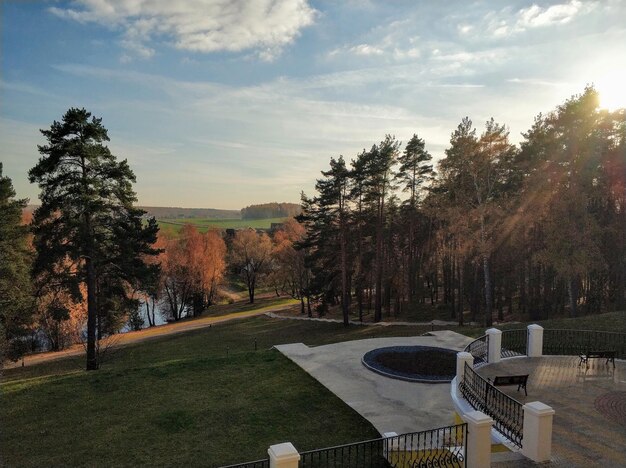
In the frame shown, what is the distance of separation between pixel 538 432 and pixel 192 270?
1758 inches

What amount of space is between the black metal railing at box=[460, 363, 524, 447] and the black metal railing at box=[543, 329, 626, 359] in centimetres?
875

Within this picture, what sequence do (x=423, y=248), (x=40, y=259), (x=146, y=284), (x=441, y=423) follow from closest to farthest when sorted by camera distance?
(x=441, y=423), (x=40, y=259), (x=146, y=284), (x=423, y=248)

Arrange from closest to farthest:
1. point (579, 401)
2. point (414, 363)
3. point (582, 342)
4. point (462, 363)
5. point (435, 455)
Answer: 1. point (435, 455)
2. point (579, 401)
3. point (462, 363)
4. point (414, 363)
5. point (582, 342)

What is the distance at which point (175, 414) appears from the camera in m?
13.2

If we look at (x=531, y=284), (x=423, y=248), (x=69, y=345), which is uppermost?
(x=423, y=248)

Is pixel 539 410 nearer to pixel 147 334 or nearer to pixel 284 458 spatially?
pixel 284 458

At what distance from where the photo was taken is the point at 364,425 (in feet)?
40.8

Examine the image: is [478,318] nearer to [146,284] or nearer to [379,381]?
[379,381]

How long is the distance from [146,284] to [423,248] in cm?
2811

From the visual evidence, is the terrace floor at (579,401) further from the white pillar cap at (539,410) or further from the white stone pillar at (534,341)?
the white pillar cap at (539,410)

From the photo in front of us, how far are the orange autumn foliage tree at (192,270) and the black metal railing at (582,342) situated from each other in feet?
126

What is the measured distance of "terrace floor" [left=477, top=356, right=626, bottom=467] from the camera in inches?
344

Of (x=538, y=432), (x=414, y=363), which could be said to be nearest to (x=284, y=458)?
(x=538, y=432)

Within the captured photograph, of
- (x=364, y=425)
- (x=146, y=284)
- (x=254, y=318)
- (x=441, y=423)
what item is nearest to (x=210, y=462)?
(x=364, y=425)
